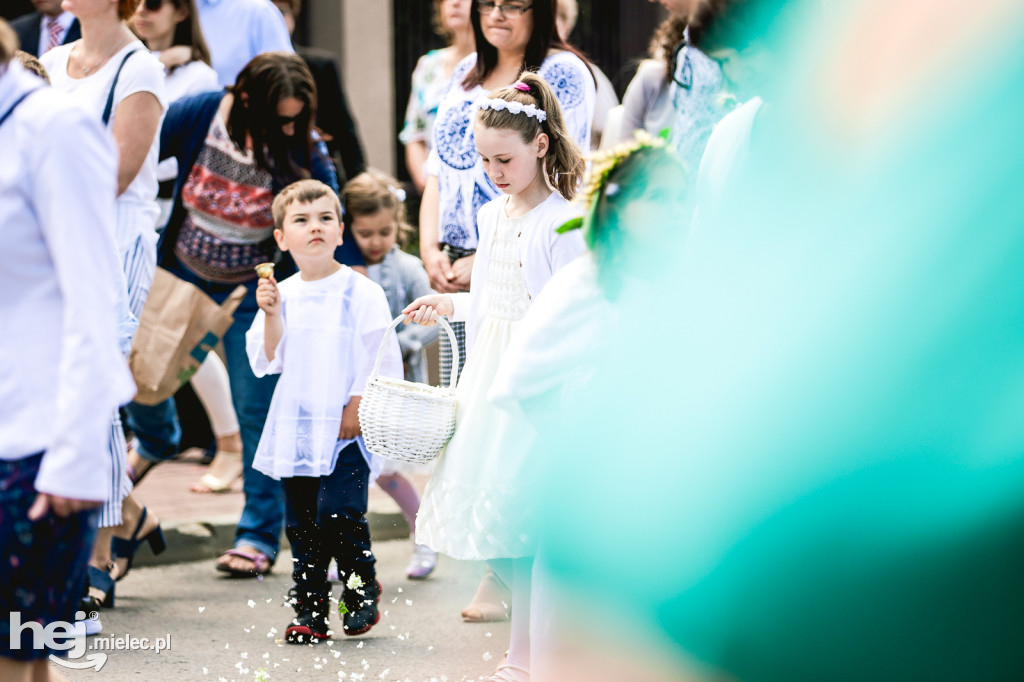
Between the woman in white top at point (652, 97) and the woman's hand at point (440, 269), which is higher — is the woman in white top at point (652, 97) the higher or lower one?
the higher one

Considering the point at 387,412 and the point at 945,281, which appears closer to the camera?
the point at 945,281

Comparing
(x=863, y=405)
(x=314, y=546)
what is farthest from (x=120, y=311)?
(x=863, y=405)

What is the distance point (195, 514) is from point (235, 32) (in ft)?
7.27

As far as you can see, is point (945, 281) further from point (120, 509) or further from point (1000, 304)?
point (120, 509)

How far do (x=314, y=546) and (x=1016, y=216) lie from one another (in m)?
2.66

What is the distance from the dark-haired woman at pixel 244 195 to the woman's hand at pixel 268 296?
0.97 m

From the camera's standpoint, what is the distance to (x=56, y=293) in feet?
8.08

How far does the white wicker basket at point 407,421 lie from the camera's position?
3.61 m

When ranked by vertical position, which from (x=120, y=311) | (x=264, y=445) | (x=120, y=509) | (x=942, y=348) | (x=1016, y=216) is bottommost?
(x=120, y=509)

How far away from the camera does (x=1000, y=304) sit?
2.50 m

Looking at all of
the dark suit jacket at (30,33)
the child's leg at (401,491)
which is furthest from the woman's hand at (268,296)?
the dark suit jacket at (30,33)

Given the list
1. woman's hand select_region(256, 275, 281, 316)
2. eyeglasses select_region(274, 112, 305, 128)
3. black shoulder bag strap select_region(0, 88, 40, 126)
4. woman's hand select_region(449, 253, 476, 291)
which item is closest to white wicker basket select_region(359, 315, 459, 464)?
woman's hand select_region(256, 275, 281, 316)

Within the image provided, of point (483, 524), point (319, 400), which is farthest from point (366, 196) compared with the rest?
point (483, 524)

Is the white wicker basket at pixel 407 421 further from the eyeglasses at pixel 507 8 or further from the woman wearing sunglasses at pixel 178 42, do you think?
the woman wearing sunglasses at pixel 178 42
